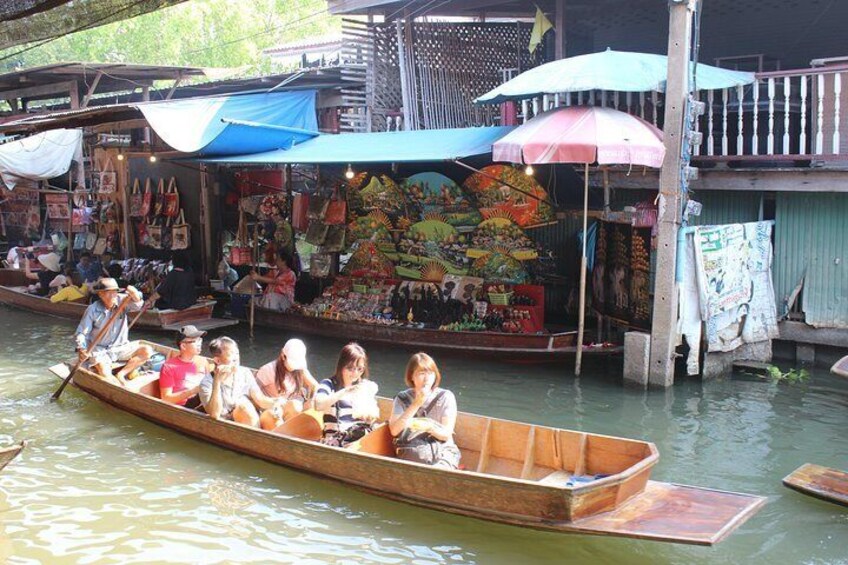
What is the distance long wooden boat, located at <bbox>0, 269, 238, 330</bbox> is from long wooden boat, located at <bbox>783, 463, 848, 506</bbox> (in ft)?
29.4

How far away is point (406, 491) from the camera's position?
258 inches

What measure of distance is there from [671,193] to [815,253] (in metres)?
2.15

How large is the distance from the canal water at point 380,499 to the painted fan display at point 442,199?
223 centimetres

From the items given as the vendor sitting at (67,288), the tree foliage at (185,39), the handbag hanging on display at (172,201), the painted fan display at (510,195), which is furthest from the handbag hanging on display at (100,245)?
the tree foliage at (185,39)

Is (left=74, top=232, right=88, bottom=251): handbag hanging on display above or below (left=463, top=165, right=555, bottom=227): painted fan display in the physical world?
below

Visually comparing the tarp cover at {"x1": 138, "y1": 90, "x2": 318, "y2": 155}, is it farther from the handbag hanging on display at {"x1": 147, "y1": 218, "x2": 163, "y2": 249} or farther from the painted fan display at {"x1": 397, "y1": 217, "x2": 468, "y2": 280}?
the handbag hanging on display at {"x1": 147, "y1": 218, "x2": 163, "y2": 249}

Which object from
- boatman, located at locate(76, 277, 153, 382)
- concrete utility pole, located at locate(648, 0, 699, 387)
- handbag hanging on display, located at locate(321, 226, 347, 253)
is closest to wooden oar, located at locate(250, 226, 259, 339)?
handbag hanging on display, located at locate(321, 226, 347, 253)

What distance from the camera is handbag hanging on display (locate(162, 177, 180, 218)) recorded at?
15.9m

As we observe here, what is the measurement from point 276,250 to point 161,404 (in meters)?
6.07

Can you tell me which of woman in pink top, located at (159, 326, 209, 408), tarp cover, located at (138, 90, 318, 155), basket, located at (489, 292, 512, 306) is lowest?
woman in pink top, located at (159, 326, 209, 408)

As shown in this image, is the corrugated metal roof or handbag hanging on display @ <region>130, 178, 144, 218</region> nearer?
the corrugated metal roof

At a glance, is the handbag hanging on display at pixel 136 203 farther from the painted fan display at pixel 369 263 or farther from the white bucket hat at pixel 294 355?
the white bucket hat at pixel 294 355

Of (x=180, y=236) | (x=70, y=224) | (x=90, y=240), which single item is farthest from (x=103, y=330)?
(x=70, y=224)

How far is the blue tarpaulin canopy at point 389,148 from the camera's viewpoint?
10.8 meters
